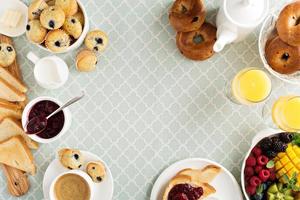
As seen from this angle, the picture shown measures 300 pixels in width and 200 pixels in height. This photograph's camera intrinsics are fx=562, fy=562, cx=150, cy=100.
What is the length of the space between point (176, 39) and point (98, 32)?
0.76ft

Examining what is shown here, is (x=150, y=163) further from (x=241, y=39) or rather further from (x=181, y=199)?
(x=241, y=39)

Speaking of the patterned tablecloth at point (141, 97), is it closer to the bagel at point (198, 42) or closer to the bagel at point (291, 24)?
the bagel at point (198, 42)

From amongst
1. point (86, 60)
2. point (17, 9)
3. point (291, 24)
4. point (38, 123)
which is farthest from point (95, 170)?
point (291, 24)

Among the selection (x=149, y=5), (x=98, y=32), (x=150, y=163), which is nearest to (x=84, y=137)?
(x=150, y=163)

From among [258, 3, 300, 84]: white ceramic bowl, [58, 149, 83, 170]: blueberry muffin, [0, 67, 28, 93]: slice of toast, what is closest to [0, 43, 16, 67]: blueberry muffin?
[0, 67, 28, 93]: slice of toast

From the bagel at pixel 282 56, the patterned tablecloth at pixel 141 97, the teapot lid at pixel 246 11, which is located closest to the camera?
the teapot lid at pixel 246 11

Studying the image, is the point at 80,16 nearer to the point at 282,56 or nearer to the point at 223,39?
the point at 223,39

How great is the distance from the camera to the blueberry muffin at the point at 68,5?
1571mm

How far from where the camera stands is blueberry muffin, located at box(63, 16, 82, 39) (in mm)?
1586

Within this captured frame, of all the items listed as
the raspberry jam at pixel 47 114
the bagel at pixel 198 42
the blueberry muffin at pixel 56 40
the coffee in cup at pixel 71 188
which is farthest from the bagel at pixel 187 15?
the coffee in cup at pixel 71 188

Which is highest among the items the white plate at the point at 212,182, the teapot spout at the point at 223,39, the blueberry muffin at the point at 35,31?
the blueberry muffin at the point at 35,31

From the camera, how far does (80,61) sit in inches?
63.9

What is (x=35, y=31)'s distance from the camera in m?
1.57

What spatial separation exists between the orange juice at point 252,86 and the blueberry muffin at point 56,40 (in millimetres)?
507
